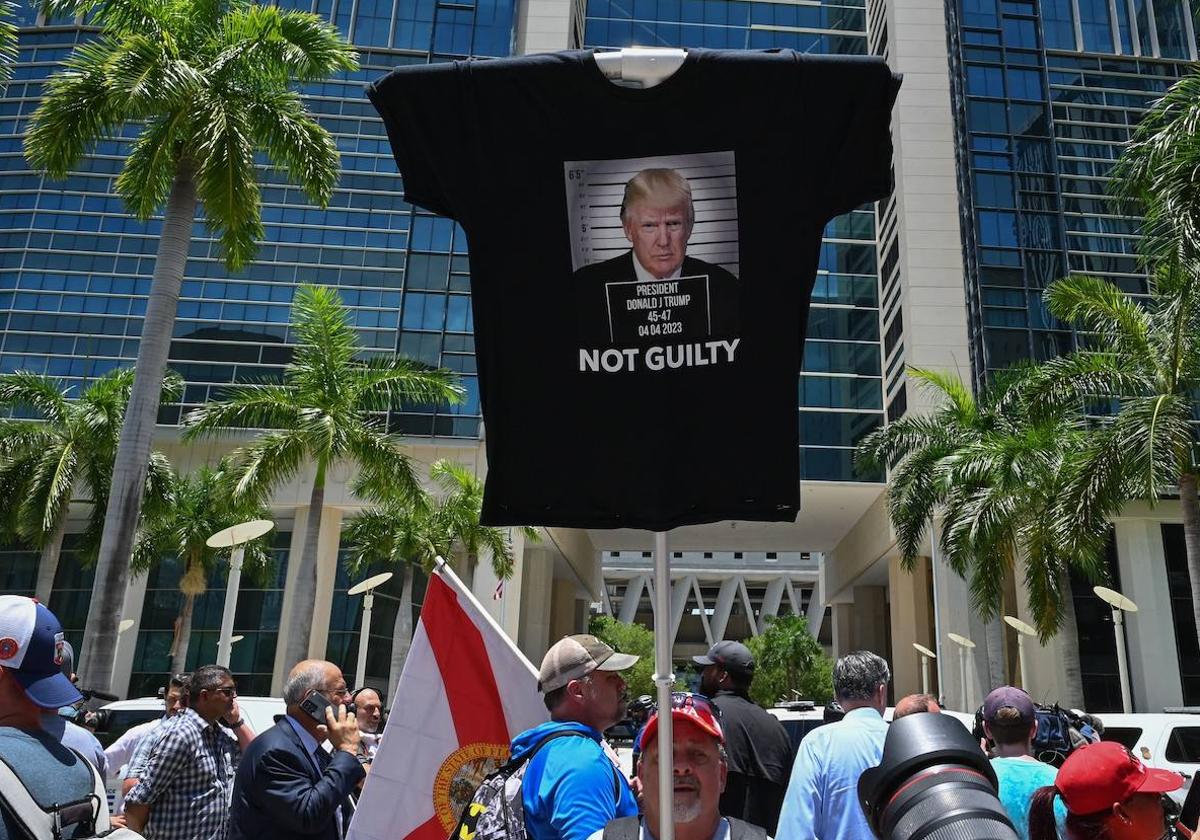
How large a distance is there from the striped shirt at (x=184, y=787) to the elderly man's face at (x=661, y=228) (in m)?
4.08

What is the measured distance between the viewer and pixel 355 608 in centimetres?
4003

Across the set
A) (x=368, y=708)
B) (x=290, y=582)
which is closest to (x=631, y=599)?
(x=290, y=582)

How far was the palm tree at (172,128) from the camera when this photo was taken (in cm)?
1395

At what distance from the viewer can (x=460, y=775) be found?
4254 mm

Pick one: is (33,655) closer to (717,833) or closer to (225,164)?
(717,833)

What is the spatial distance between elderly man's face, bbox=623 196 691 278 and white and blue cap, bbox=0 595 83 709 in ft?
5.80

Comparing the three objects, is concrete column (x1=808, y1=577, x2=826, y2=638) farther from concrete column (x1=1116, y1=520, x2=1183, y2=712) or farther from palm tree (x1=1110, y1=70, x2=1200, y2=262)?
palm tree (x1=1110, y1=70, x2=1200, y2=262)

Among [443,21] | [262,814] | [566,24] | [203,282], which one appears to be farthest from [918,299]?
[262,814]

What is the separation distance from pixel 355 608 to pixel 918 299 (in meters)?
25.9

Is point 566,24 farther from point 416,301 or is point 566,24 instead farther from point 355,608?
point 355,608

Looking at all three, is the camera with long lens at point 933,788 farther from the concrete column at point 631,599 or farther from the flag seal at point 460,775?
the concrete column at point 631,599

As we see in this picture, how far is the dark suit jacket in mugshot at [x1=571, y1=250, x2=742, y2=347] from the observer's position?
89.1 inches

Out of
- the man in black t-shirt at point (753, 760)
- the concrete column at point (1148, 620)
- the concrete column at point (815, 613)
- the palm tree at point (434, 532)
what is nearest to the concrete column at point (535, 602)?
the palm tree at point (434, 532)

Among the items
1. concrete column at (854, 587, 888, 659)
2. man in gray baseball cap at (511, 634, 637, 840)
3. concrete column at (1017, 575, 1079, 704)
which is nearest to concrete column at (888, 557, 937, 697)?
concrete column at (1017, 575, 1079, 704)
